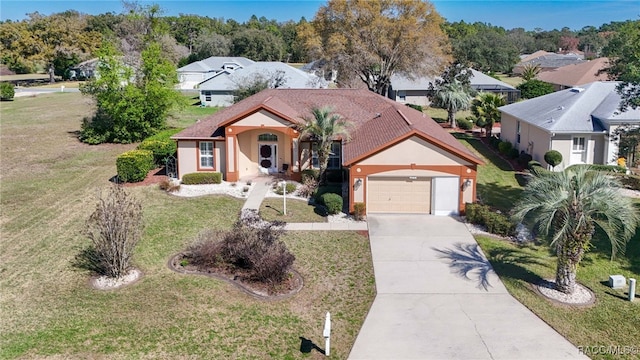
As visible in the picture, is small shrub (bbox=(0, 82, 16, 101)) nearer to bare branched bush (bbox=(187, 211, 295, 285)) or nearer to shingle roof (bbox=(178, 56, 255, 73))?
shingle roof (bbox=(178, 56, 255, 73))

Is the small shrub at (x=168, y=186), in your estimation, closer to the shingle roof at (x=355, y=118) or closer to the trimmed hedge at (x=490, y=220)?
the shingle roof at (x=355, y=118)

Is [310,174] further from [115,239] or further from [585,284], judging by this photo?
[585,284]

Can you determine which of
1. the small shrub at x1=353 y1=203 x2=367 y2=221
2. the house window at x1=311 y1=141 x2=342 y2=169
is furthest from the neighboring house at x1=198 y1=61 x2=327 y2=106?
the small shrub at x1=353 y1=203 x2=367 y2=221

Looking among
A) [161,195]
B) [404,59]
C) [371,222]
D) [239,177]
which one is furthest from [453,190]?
[404,59]

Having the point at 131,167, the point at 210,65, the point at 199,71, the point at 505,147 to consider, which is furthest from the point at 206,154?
the point at 210,65

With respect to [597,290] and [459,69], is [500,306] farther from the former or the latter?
[459,69]
